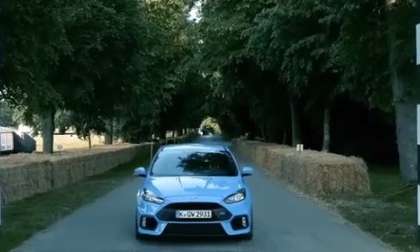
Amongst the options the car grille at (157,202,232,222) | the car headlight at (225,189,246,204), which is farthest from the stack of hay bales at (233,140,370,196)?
the car grille at (157,202,232,222)

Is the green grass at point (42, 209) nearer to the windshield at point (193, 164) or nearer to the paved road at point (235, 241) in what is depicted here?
the paved road at point (235, 241)

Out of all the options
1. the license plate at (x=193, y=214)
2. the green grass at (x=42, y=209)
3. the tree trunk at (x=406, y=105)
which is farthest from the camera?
the tree trunk at (x=406, y=105)

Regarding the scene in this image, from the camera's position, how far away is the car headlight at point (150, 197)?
11250 millimetres

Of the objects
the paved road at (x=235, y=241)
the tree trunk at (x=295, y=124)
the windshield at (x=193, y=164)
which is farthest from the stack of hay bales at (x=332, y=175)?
the tree trunk at (x=295, y=124)

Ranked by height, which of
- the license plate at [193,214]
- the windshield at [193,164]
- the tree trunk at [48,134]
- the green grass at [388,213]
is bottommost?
the green grass at [388,213]

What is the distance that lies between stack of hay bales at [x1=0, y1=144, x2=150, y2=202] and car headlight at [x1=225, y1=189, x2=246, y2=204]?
7114mm

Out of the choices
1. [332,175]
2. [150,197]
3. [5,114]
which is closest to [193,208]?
[150,197]

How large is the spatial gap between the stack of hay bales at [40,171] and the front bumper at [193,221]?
653 cm

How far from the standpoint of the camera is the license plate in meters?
11.1

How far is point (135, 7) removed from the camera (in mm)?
30844

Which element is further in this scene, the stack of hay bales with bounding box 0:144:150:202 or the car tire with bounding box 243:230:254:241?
the stack of hay bales with bounding box 0:144:150:202

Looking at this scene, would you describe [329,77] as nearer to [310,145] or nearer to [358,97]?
[358,97]

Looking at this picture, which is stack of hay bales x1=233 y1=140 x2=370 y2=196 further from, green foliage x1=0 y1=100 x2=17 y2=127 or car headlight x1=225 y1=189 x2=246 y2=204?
green foliage x1=0 y1=100 x2=17 y2=127

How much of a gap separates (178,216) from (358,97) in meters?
18.8
